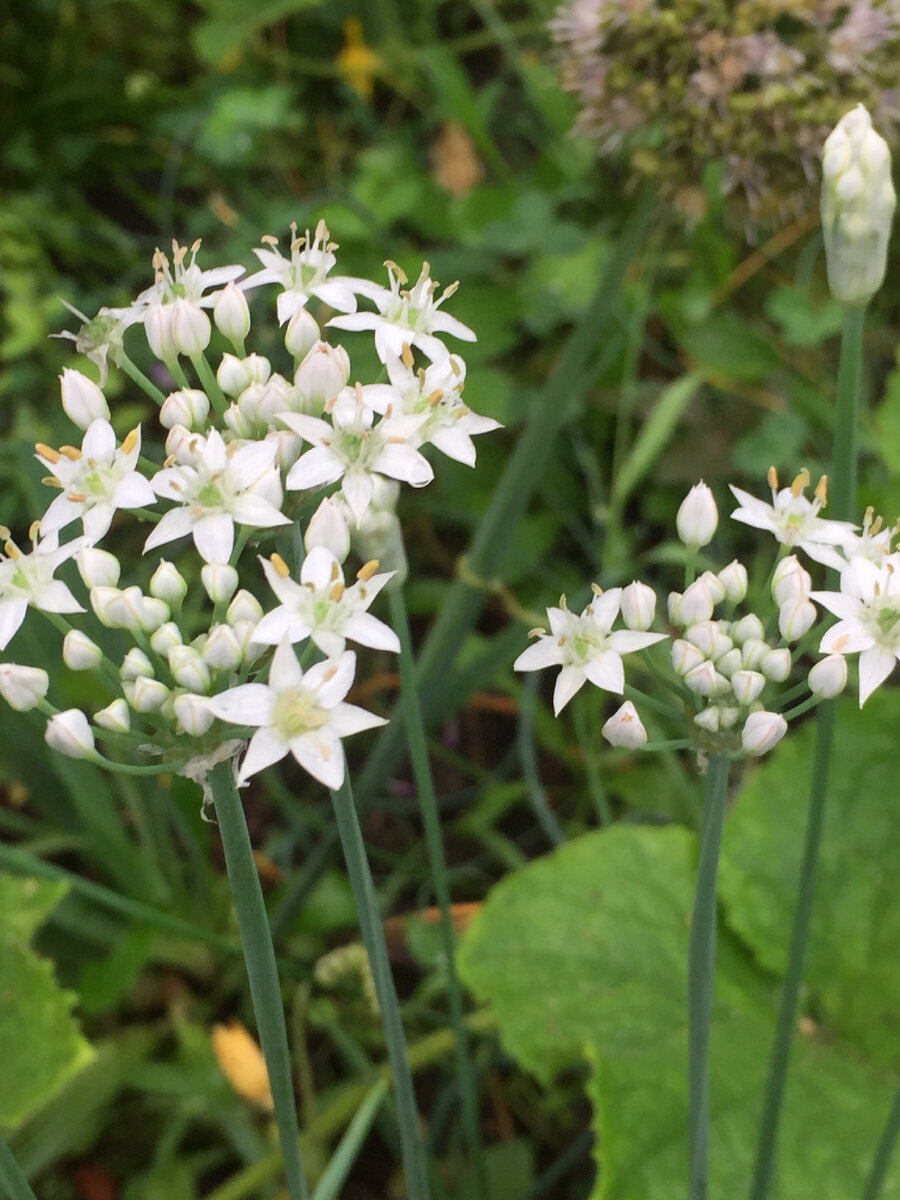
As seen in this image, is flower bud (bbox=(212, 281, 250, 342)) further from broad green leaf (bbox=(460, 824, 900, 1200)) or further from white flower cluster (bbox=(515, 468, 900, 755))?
broad green leaf (bbox=(460, 824, 900, 1200))

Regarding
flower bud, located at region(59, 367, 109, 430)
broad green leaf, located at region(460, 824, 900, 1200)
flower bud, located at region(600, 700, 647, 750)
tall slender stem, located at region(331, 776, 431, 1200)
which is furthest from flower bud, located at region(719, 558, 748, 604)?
broad green leaf, located at region(460, 824, 900, 1200)

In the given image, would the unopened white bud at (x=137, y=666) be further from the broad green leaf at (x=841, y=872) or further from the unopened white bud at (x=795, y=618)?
the broad green leaf at (x=841, y=872)

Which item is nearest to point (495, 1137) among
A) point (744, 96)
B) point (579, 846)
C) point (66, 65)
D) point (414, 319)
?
point (579, 846)

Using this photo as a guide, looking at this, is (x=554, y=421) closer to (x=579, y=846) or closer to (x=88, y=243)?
(x=579, y=846)

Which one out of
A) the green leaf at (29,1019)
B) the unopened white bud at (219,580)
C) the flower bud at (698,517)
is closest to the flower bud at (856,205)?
the flower bud at (698,517)

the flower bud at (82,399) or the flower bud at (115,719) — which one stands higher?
the flower bud at (82,399)

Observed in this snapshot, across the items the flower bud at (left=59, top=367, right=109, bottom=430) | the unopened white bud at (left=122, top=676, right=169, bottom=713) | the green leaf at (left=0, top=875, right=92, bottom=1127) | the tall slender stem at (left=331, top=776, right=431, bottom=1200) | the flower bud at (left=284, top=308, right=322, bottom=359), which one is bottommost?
the green leaf at (left=0, top=875, right=92, bottom=1127)

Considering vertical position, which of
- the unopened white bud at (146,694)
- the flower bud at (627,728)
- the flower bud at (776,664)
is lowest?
the flower bud at (627,728)

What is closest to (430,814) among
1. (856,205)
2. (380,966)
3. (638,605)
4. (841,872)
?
(380,966)
